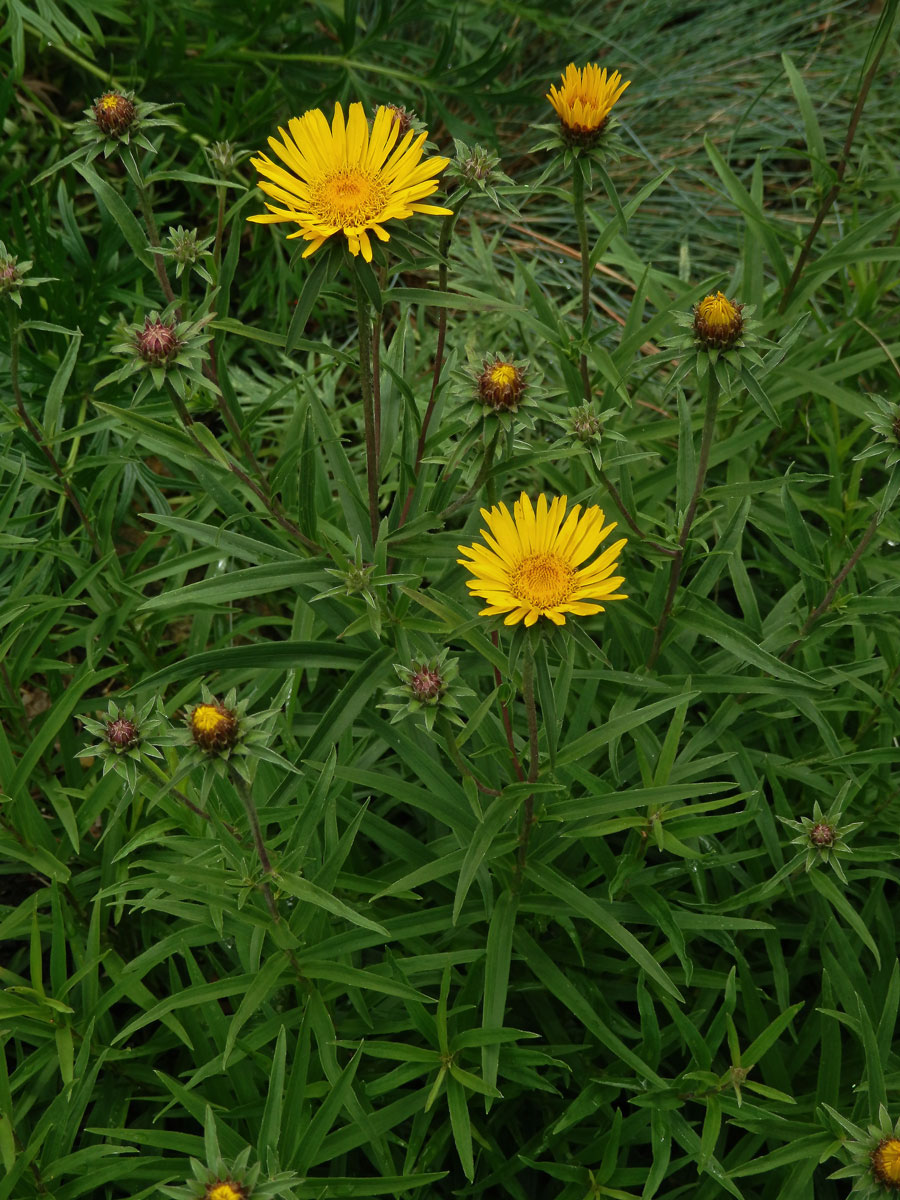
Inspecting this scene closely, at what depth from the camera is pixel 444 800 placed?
1.84 metres

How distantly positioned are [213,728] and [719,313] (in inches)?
36.8

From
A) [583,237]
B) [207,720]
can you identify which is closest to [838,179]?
[583,237]

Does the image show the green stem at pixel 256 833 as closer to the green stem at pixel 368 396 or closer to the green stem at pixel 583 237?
the green stem at pixel 368 396

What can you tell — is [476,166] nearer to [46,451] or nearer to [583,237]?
[583,237]

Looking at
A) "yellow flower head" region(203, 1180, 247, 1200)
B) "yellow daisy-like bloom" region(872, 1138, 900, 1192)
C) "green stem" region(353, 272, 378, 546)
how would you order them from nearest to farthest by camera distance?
"yellow flower head" region(203, 1180, 247, 1200), "yellow daisy-like bloom" region(872, 1138, 900, 1192), "green stem" region(353, 272, 378, 546)

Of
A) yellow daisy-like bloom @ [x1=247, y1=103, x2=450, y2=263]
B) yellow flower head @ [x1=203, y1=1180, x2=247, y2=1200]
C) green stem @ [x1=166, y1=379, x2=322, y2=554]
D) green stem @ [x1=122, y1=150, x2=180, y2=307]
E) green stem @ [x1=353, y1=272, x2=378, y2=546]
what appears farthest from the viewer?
green stem @ [x1=166, y1=379, x2=322, y2=554]

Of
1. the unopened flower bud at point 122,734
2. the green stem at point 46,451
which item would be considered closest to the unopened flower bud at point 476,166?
the green stem at point 46,451

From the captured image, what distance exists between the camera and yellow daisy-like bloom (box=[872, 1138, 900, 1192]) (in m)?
1.39

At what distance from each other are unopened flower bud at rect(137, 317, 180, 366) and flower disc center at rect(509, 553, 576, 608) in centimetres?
59

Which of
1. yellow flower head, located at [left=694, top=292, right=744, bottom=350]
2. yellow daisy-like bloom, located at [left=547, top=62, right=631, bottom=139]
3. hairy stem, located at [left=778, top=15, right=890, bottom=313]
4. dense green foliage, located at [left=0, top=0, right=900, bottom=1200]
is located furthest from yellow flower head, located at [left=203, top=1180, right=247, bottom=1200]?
hairy stem, located at [left=778, top=15, right=890, bottom=313]

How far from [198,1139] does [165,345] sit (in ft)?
3.87

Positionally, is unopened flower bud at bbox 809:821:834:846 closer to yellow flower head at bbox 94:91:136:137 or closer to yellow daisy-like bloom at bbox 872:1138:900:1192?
yellow daisy-like bloom at bbox 872:1138:900:1192

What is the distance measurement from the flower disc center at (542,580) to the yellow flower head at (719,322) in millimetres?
405

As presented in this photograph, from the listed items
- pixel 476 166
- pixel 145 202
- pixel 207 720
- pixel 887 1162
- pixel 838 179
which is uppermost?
pixel 838 179
